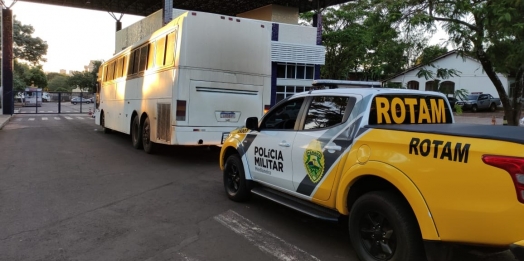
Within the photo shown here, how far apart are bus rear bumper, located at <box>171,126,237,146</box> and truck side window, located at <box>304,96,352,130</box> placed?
4983mm

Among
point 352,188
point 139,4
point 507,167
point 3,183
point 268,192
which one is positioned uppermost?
point 139,4

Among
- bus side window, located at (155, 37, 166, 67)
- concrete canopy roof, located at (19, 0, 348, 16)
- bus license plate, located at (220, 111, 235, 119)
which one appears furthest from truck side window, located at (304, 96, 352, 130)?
concrete canopy roof, located at (19, 0, 348, 16)

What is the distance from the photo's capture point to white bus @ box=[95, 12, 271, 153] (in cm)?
907

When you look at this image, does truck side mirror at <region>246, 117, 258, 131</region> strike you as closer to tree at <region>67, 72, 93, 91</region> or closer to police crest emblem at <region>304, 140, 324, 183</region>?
police crest emblem at <region>304, 140, 324, 183</region>

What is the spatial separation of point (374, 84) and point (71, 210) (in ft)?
16.6

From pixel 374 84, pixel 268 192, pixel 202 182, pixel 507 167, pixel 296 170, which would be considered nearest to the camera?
pixel 507 167

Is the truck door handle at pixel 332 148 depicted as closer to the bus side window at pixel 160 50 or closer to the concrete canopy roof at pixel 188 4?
the bus side window at pixel 160 50

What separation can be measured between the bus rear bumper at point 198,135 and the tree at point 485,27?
4.70m

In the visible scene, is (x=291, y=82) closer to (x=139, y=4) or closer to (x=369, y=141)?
(x=139, y=4)

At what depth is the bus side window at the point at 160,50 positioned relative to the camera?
32.4 feet

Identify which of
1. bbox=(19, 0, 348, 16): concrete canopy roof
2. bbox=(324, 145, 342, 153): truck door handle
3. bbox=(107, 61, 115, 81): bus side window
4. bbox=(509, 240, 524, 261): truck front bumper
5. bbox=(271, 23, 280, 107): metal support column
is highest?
bbox=(19, 0, 348, 16): concrete canopy roof

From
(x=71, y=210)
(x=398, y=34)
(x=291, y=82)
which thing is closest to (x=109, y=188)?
(x=71, y=210)

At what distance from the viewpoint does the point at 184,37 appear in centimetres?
894

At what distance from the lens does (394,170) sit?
3404 mm
